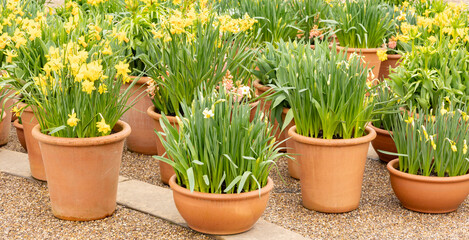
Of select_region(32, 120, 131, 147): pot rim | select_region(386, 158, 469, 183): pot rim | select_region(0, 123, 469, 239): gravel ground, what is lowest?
select_region(0, 123, 469, 239): gravel ground

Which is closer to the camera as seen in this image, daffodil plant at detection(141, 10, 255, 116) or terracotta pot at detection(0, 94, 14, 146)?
daffodil plant at detection(141, 10, 255, 116)

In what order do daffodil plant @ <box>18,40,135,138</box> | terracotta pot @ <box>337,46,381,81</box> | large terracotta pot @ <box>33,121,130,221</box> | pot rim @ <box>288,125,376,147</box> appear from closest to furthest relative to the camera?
daffodil plant @ <box>18,40,135,138</box>, large terracotta pot @ <box>33,121,130,221</box>, pot rim @ <box>288,125,376,147</box>, terracotta pot @ <box>337,46,381,81</box>

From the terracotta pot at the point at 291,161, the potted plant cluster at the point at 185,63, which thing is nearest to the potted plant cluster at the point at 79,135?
the potted plant cluster at the point at 185,63

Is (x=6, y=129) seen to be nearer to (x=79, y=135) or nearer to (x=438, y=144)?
(x=79, y=135)

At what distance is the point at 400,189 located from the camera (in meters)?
4.05

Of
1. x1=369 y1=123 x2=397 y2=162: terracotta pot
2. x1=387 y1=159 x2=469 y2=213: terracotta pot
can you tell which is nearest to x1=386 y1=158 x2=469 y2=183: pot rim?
x1=387 y1=159 x2=469 y2=213: terracotta pot

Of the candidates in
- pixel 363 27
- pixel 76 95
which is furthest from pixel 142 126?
pixel 363 27

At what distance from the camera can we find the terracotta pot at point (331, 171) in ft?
12.8

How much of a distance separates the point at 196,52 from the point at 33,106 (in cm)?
100

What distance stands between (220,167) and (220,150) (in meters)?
0.08

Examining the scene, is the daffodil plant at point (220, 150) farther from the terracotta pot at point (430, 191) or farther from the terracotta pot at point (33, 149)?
the terracotta pot at point (33, 149)

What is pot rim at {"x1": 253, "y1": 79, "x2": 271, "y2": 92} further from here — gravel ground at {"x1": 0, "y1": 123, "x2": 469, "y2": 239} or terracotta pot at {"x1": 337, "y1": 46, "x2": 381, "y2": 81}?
terracotta pot at {"x1": 337, "y1": 46, "x2": 381, "y2": 81}

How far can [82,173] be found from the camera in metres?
3.68

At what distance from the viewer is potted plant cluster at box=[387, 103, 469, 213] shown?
394 cm
